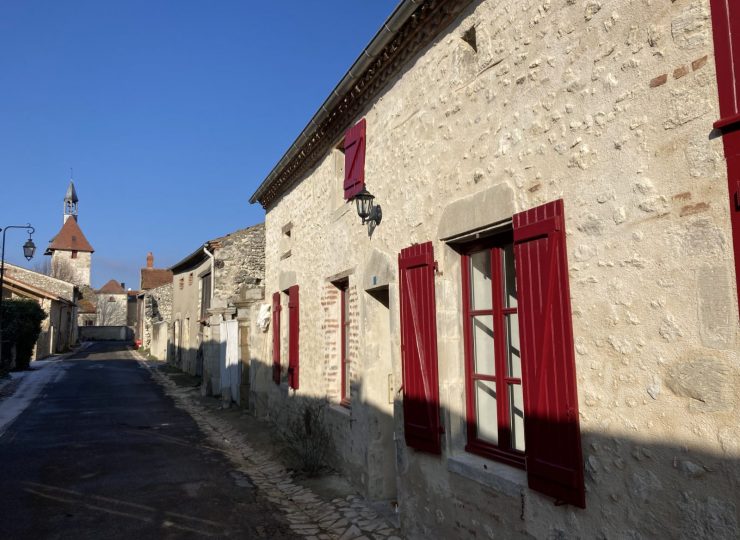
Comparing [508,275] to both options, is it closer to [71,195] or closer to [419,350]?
[419,350]

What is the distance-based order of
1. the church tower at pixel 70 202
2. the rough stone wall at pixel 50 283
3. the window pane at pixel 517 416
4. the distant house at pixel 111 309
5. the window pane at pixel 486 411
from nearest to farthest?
the window pane at pixel 517 416 → the window pane at pixel 486 411 → the rough stone wall at pixel 50 283 → the distant house at pixel 111 309 → the church tower at pixel 70 202

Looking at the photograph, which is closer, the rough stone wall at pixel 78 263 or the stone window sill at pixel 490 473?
the stone window sill at pixel 490 473

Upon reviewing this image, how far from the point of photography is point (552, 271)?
3043 mm

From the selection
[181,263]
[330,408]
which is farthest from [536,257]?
[181,263]

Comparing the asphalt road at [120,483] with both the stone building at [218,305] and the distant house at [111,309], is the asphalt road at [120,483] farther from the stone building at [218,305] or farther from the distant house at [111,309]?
the distant house at [111,309]

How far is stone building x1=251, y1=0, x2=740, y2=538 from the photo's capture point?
234 centimetres

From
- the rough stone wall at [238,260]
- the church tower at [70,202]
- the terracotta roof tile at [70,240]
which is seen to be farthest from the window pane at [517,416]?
the church tower at [70,202]

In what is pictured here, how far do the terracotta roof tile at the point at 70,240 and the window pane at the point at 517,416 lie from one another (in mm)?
70080

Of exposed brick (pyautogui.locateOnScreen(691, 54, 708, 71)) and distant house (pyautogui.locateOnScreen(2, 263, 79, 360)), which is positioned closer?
exposed brick (pyautogui.locateOnScreen(691, 54, 708, 71))

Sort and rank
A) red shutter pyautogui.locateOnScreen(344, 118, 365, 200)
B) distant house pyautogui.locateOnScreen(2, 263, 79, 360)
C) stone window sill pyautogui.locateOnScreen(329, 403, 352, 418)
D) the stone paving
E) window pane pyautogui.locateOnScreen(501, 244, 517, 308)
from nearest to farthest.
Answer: window pane pyautogui.locateOnScreen(501, 244, 517, 308) → the stone paving → red shutter pyautogui.locateOnScreen(344, 118, 365, 200) → stone window sill pyautogui.locateOnScreen(329, 403, 352, 418) → distant house pyautogui.locateOnScreen(2, 263, 79, 360)

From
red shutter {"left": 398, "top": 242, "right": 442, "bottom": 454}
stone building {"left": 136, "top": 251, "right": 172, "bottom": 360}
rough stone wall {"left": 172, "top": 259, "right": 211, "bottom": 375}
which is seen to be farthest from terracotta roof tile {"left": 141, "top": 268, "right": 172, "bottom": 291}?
red shutter {"left": 398, "top": 242, "right": 442, "bottom": 454}

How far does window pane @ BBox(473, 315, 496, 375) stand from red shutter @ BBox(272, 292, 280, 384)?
5.77 meters

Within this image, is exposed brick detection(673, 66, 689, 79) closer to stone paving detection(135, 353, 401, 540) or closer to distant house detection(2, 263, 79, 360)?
stone paving detection(135, 353, 401, 540)

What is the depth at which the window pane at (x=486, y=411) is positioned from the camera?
3869 mm
